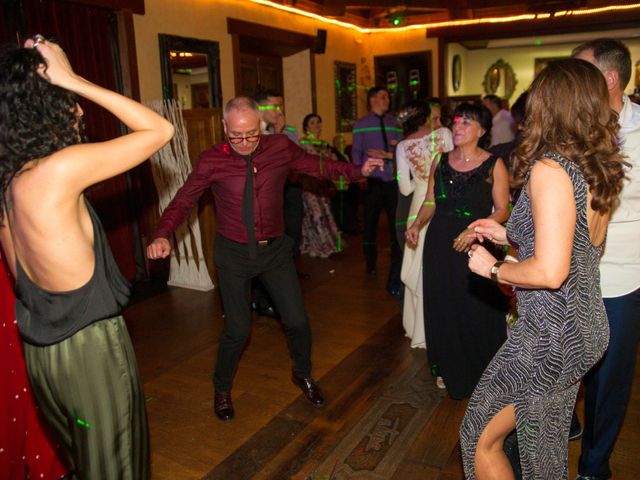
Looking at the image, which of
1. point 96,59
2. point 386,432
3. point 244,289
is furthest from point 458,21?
point 386,432

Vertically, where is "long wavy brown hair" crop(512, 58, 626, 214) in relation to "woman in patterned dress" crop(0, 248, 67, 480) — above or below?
above

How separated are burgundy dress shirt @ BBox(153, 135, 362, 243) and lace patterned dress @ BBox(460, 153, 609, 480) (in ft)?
4.52

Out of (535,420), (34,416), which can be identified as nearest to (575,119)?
(535,420)

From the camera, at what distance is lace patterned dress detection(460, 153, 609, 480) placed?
4.93ft

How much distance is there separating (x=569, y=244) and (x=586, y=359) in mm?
379

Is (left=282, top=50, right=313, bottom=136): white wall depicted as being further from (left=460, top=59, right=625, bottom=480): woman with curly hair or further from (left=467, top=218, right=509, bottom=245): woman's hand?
(left=460, top=59, right=625, bottom=480): woman with curly hair

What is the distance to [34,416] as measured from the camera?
7.04 feet

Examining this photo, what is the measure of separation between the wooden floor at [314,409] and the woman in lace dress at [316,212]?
181cm

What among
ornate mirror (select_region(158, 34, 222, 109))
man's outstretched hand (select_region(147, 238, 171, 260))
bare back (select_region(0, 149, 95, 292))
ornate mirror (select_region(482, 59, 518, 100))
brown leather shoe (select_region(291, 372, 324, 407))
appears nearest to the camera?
bare back (select_region(0, 149, 95, 292))

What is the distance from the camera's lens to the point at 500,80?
11609 mm

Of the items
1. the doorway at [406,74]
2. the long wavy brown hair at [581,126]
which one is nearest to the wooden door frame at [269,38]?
the doorway at [406,74]

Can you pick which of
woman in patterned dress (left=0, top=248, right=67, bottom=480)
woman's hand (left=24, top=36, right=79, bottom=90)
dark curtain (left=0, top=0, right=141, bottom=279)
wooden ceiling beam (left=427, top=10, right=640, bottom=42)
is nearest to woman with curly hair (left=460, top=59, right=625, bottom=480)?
woman's hand (left=24, top=36, right=79, bottom=90)

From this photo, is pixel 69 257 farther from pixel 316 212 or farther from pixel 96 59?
pixel 316 212

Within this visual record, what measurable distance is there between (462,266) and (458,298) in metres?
0.17
